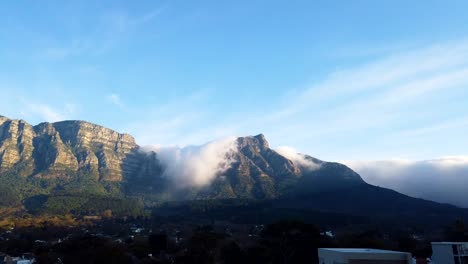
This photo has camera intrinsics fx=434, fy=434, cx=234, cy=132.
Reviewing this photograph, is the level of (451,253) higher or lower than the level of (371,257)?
lower

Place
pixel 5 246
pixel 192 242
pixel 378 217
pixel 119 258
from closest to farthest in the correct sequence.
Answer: pixel 119 258 → pixel 192 242 → pixel 5 246 → pixel 378 217

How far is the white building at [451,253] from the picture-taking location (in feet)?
139

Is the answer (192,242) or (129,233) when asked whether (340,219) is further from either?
(192,242)

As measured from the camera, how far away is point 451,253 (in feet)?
142

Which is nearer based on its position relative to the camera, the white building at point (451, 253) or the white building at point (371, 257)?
the white building at point (371, 257)

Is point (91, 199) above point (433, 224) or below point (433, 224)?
above

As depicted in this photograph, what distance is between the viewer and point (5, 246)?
290 ft

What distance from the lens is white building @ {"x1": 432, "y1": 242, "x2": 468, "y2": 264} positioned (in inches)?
1670

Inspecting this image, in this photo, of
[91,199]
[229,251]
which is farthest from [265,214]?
[229,251]

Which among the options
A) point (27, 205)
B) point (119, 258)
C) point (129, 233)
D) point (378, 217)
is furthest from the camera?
point (27, 205)

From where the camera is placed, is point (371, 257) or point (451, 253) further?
point (451, 253)

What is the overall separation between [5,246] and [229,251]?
180ft

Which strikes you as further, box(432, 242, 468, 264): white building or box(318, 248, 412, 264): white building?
box(432, 242, 468, 264): white building

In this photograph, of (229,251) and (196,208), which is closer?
(229,251)
